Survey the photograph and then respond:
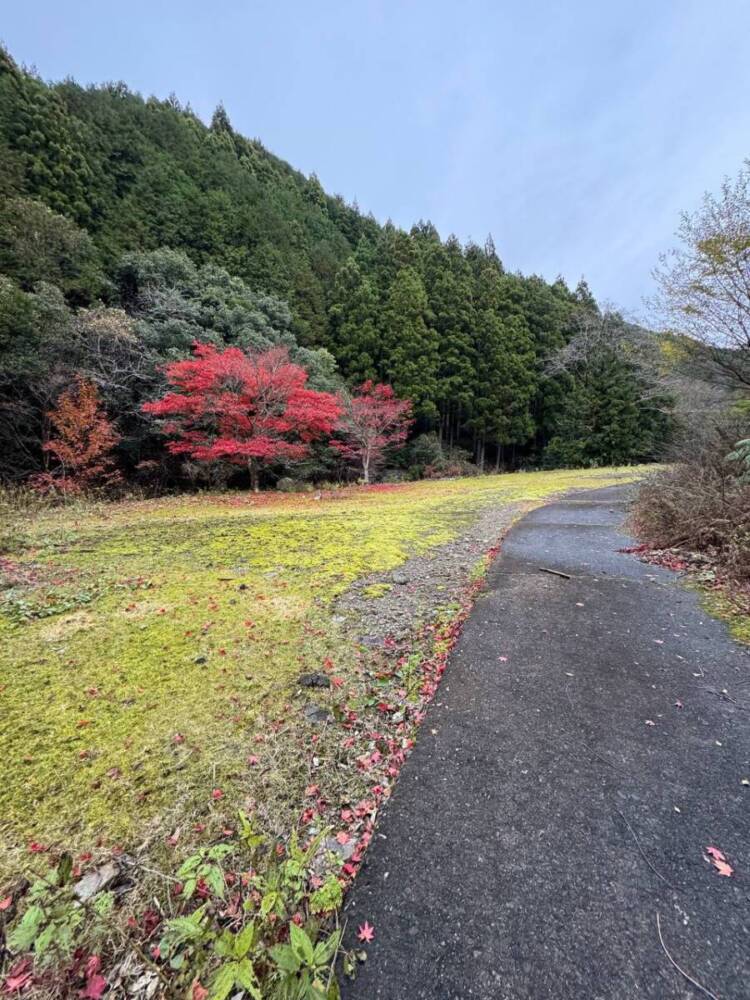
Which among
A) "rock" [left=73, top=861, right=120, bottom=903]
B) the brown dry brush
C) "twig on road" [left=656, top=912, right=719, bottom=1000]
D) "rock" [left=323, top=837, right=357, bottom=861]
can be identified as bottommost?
"rock" [left=323, top=837, right=357, bottom=861]

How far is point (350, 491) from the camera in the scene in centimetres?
1300

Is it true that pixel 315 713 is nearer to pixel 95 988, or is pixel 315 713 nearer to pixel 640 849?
pixel 95 988

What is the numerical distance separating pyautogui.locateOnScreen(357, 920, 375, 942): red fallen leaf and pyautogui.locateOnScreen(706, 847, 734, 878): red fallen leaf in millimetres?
1135

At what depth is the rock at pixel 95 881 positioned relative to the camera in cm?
120

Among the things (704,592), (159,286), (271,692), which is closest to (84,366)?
(159,286)

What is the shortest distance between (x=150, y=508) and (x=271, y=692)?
24.8 feet

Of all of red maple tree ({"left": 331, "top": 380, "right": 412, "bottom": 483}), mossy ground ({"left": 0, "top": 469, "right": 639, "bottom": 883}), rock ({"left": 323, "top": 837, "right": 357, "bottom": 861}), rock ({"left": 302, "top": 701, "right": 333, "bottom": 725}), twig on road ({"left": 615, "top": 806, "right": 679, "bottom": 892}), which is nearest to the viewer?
twig on road ({"left": 615, "top": 806, "right": 679, "bottom": 892})

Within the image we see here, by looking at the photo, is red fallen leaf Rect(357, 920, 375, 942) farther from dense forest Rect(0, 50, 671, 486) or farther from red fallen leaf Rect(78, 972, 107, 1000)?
dense forest Rect(0, 50, 671, 486)

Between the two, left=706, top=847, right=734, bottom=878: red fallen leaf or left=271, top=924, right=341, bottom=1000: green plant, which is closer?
left=271, top=924, right=341, bottom=1000: green plant

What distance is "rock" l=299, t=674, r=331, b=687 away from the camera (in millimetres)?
2266

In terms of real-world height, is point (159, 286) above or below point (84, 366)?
above

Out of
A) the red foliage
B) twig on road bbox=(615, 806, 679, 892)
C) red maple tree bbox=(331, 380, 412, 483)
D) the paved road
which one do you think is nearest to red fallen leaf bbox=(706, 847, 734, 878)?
the paved road

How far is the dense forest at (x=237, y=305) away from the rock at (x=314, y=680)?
10.5 metres

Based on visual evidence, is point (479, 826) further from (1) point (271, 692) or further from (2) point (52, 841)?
(2) point (52, 841)
